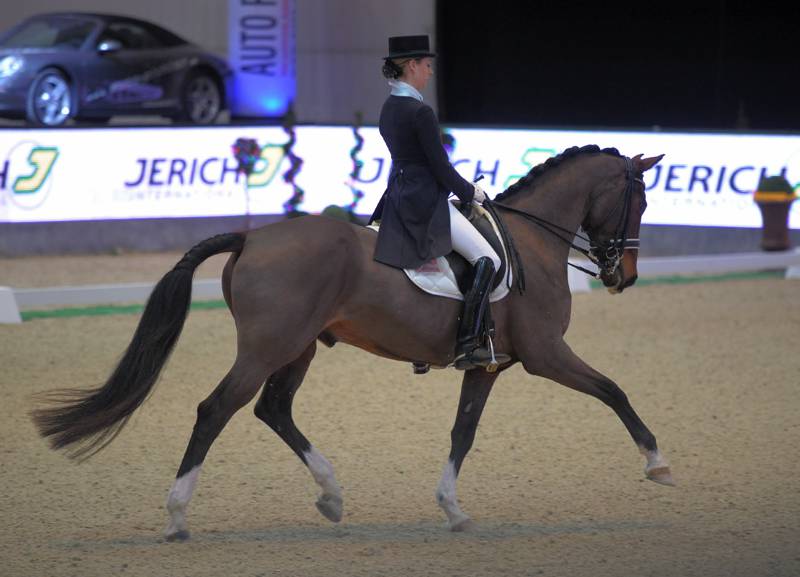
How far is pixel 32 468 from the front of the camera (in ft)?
21.8

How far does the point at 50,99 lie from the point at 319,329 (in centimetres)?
1234

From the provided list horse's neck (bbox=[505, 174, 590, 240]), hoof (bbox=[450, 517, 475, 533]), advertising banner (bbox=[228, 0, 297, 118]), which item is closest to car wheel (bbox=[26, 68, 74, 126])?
advertising banner (bbox=[228, 0, 297, 118])

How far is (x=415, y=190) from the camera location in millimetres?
5652

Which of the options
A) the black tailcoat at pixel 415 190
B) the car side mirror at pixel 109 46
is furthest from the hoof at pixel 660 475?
the car side mirror at pixel 109 46

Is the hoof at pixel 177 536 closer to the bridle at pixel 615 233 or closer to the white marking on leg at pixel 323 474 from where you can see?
the white marking on leg at pixel 323 474

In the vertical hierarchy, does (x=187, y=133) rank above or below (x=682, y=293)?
above

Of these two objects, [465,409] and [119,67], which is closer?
[465,409]

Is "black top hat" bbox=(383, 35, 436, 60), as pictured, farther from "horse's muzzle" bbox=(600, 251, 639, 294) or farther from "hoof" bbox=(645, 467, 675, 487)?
"hoof" bbox=(645, 467, 675, 487)

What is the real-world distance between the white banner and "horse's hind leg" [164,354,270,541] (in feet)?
29.9

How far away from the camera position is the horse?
5.34 metres

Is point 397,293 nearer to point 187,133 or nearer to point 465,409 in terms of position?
point 465,409

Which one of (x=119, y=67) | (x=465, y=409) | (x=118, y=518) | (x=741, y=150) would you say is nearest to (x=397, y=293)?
(x=465, y=409)

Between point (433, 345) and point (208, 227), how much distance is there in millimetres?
9759

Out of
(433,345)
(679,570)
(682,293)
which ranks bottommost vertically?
(682,293)
